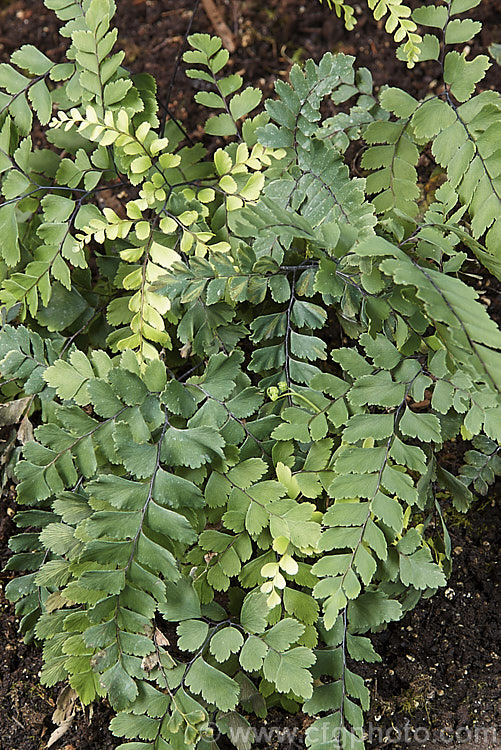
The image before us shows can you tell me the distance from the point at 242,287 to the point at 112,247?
0.55 m

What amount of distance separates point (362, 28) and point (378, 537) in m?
1.92

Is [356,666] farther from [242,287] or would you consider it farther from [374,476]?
[242,287]

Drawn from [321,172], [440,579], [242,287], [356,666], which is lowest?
[356,666]

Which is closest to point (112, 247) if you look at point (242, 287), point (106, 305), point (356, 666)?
point (106, 305)

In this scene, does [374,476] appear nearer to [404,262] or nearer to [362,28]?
[404,262]

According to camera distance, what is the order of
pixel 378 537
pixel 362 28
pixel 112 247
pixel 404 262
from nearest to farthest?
pixel 404 262, pixel 378 537, pixel 112 247, pixel 362 28

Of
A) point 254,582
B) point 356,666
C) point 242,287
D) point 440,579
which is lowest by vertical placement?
point 356,666

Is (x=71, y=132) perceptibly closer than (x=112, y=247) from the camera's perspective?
Yes

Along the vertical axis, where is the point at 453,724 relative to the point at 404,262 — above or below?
below

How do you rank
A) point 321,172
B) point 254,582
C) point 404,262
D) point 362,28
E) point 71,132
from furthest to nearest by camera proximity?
point 362,28, point 71,132, point 321,172, point 254,582, point 404,262

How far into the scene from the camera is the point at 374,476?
113 cm

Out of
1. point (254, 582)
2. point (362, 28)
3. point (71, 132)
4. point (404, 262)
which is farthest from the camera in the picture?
point (362, 28)

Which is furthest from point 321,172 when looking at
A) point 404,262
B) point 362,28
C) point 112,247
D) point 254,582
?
point 362,28

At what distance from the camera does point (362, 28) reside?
2346mm
